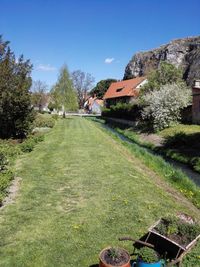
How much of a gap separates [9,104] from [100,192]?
42.7 ft

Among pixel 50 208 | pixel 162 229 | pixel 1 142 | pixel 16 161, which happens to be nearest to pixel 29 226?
pixel 50 208

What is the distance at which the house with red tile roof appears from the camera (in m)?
66.9

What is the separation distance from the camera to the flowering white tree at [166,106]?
34812mm

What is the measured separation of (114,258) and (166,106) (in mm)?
30812

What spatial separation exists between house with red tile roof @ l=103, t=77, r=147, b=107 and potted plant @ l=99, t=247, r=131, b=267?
56.9m

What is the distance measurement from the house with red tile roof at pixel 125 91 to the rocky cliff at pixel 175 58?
1147 centimetres

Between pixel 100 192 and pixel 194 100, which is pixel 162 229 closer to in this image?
pixel 100 192

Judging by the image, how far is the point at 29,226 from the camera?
8648mm

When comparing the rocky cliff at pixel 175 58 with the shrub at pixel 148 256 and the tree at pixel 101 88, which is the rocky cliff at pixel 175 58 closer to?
the tree at pixel 101 88

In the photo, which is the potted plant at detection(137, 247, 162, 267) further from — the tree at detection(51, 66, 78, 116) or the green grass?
the tree at detection(51, 66, 78, 116)

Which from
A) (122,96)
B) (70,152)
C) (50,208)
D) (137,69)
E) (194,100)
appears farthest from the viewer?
(137,69)

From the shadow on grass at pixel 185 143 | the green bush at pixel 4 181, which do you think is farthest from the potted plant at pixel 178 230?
the shadow on grass at pixel 185 143

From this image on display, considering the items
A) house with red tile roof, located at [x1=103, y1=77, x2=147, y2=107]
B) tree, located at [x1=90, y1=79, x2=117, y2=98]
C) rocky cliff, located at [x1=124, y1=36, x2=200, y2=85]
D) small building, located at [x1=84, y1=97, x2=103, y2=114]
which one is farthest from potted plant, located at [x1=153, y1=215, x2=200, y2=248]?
tree, located at [x1=90, y1=79, x2=117, y2=98]

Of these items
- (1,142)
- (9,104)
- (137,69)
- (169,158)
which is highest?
(137,69)
